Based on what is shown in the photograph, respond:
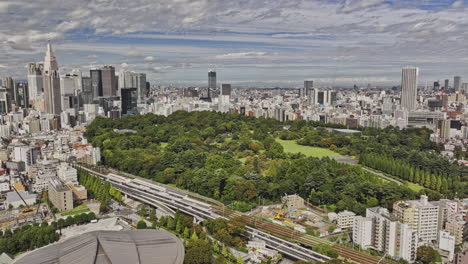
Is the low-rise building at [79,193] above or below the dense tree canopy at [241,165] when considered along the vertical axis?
below

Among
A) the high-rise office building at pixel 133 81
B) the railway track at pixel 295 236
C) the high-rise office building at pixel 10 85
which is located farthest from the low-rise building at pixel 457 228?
the high-rise office building at pixel 133 81

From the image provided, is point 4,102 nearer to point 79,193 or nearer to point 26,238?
point 79,193

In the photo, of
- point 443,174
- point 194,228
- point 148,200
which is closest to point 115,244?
point 194,228

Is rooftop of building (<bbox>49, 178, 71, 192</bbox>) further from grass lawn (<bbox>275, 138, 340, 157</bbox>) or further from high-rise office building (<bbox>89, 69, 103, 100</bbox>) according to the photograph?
high-rise office building (<bbox>89, 69, 103, 100</bbox>)

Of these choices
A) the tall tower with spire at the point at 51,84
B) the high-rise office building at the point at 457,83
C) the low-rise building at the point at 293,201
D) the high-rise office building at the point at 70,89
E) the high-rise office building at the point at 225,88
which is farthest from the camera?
the high-rise office building at the point at 457,83

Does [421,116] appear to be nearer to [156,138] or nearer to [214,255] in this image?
[156,138]

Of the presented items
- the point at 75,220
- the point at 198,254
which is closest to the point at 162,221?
the point at 75,220

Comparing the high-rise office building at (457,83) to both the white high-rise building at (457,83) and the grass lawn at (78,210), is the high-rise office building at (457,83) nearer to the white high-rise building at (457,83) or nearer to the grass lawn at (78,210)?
the white high-rise building at (457,83)
